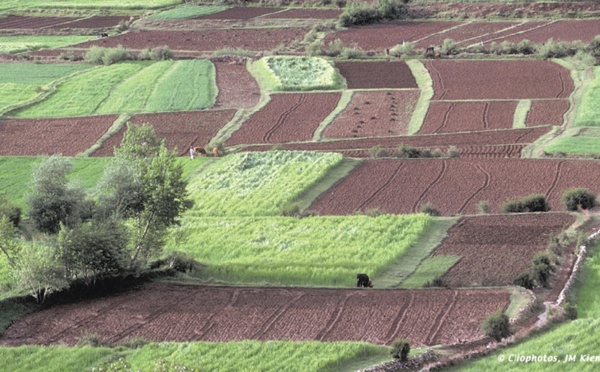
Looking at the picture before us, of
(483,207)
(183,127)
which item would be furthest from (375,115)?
(483,207)

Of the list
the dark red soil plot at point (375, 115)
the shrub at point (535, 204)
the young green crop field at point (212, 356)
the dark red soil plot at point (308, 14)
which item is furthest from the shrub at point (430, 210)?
the dark red soil plot at point (308, 14)

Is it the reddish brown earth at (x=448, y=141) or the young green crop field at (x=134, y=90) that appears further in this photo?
the young green crop field at (x=134, y=90)

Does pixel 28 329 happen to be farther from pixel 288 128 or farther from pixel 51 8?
pixel 51 8

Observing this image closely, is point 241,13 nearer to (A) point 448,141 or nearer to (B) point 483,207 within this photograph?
(A) point 448,141

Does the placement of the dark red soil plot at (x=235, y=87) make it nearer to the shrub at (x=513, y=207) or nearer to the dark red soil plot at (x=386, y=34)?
the dark red soil plot at (x=386, y=34)

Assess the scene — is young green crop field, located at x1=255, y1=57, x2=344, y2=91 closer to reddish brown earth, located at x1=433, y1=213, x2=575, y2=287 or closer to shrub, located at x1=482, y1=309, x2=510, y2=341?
reddish brown earth, located at x1=433, y1=213, x2=575, y2=287

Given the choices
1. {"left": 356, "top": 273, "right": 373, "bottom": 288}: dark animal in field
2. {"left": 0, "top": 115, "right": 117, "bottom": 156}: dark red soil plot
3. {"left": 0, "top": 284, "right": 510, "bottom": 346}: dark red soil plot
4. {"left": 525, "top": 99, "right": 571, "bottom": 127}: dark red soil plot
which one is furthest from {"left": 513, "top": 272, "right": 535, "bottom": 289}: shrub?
{"left": 0, "top": 115, "right": 117, "bottom": 156}: dark red soil plot
